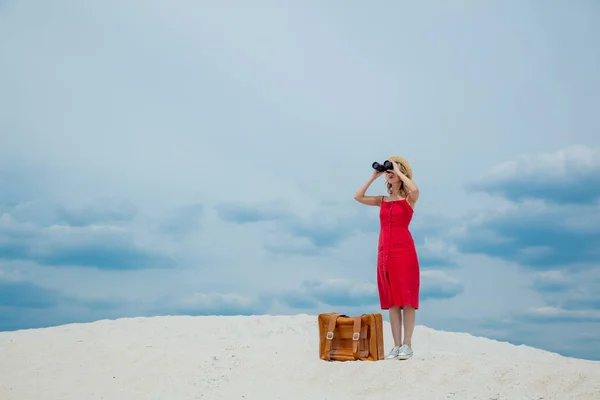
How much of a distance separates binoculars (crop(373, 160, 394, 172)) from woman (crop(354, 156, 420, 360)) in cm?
5

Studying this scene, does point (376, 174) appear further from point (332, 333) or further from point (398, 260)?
point (332, 333)

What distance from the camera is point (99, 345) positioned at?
9.93 metres

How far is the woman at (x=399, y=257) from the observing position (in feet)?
24.7

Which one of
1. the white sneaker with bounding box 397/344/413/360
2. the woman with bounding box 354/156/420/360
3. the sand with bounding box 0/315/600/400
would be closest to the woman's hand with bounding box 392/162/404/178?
the woman with bounding box 354/156/420/360

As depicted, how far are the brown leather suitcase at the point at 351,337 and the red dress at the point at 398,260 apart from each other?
0.31m

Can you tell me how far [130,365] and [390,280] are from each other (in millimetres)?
3788

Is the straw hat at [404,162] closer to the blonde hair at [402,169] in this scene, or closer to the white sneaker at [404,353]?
the blonde hair at [402,169]

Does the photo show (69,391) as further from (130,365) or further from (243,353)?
(243,353)

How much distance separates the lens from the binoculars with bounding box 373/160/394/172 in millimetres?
7672

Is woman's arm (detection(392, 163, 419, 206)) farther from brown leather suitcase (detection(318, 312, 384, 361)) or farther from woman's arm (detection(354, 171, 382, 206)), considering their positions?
brown leather suitcase (detection(318, 312, 384, 361))

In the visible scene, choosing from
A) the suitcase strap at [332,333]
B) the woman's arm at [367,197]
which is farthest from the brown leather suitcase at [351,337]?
the woman's arm at [367,197]

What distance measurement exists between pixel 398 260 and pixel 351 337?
3.82 ft

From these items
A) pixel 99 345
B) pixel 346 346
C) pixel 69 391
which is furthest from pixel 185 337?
pixel 346 346

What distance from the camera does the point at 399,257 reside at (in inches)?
298
